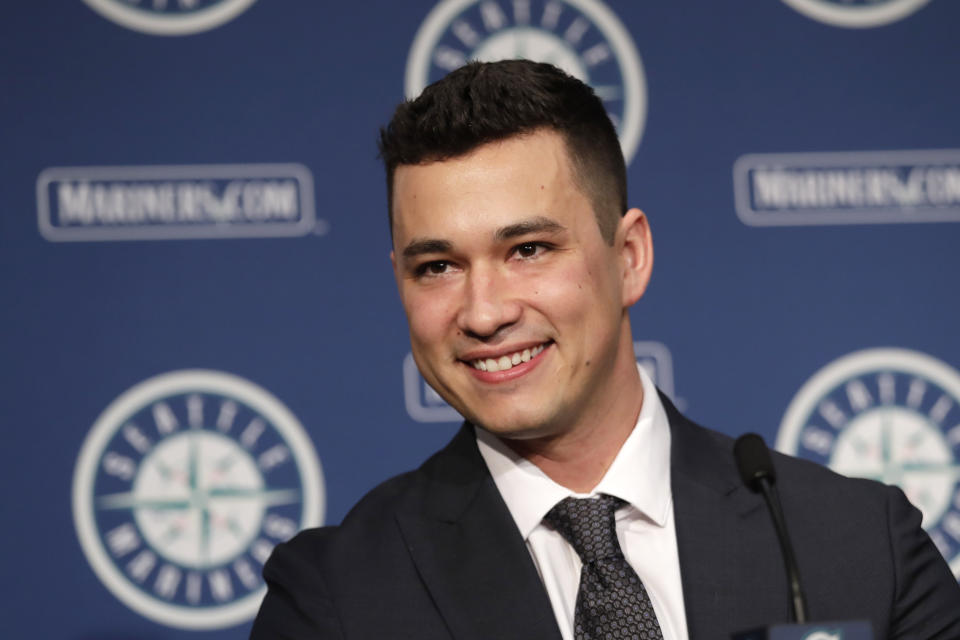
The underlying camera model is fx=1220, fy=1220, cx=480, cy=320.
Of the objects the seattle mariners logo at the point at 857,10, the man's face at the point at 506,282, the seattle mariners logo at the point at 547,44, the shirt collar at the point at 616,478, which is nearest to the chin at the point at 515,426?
the man's face at the point at 506,282

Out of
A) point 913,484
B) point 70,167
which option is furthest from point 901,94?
point 70,167

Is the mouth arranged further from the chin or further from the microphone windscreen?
the microphone windscreen

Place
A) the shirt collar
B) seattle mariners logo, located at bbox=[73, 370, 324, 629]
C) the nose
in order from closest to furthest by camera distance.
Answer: the nose
the shirt collar
seattle mariners logo, located at bbox=[73, 370, 324, 629]

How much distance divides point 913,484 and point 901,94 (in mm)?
823

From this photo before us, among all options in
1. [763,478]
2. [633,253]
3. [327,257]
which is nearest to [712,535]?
[763,478]

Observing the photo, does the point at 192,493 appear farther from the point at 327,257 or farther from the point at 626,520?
the point at 626,520

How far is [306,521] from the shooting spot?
7.59ft

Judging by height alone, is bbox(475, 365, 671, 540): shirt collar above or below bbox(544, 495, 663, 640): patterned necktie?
above

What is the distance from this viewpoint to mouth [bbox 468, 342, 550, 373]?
1.59 metres

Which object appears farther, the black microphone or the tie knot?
the tie knot

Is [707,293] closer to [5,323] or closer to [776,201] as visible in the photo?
[776,201]

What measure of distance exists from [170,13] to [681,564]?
145cm

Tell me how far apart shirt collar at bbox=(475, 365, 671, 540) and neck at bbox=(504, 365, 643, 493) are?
12 millimetres

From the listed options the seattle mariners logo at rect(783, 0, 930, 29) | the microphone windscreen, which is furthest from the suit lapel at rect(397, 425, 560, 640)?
the seattle mariners logo at rect(783, 0, 930, 29)
